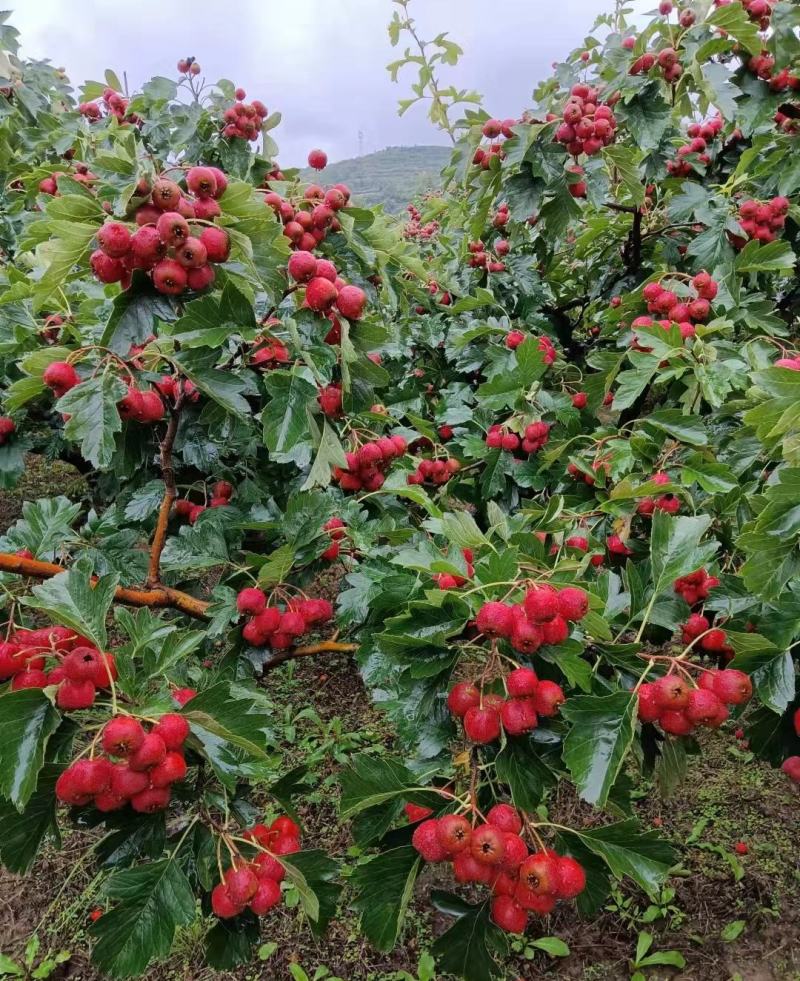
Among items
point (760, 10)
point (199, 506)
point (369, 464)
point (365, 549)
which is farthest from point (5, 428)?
point (760, 10)

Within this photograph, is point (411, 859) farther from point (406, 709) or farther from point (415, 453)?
point (415, 453)

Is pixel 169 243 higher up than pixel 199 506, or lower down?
higher up

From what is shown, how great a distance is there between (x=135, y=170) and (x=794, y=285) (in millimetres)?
3238

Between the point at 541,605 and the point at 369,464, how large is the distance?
30.0 inches

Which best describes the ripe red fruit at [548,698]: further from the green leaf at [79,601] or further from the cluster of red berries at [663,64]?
the cluster of red berries at [663,64]

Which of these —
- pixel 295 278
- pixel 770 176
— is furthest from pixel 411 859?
pixel 770 176

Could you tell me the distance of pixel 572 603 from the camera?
3.27 feet

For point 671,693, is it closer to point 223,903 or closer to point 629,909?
point 223,903

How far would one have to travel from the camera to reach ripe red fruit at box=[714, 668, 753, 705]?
1.04 metres

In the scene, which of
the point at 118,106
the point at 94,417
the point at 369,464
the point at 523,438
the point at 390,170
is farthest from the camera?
the point at 390,170

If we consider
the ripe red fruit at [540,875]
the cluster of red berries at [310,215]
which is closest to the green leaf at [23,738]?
the ripe red fruit at [540,875]

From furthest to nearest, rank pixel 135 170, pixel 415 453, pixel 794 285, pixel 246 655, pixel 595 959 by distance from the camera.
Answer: pixel 794 285 → pixel 415 453 → pixel 595 959 → pixel 246 655 → pixel 135 170

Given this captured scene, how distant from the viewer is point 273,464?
6.53ft

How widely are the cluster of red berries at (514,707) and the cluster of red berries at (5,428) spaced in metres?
1.67
